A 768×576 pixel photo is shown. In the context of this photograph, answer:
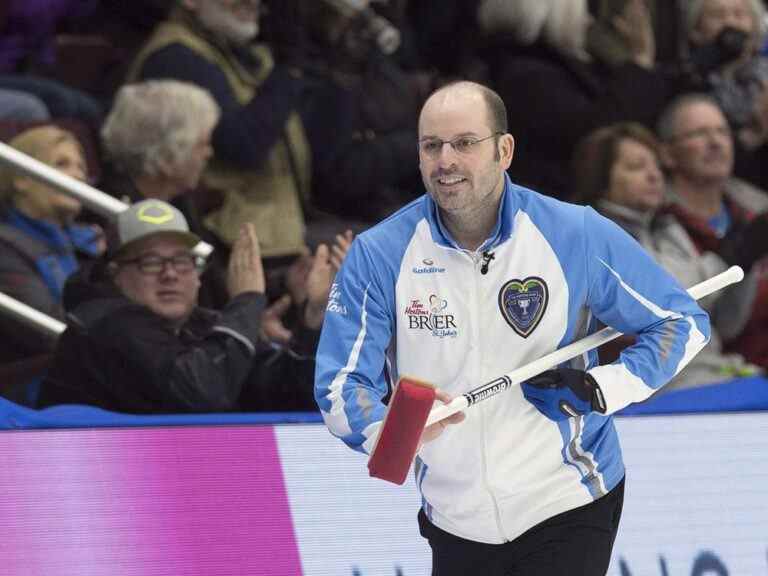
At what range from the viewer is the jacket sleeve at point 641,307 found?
380 cm

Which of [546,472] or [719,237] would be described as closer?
[546,472]

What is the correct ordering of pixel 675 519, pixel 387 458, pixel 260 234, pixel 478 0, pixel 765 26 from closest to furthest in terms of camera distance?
pixel 387 458 < pixel 675 519 < pixel 260 234 < pixel 478 0 < pixel 765 26

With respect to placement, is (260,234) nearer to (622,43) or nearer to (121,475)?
(121,475)

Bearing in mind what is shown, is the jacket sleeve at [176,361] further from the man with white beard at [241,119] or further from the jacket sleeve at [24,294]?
the man with white beard at [241,119]

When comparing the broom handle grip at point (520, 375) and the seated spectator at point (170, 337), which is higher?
the seated spectator at point (170, 337)

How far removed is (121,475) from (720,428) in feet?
6.55

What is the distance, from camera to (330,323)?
3.78 meters

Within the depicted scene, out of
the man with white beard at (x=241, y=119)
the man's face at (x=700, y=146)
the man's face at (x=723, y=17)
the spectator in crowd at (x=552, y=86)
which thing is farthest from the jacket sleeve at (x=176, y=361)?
the man's face at (x=723, y=17)

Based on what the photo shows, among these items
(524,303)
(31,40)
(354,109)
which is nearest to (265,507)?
(524,303)

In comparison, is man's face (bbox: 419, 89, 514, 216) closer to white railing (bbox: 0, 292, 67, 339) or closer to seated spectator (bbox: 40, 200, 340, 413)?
A: seated spectator (bbox: 40, 200, 340, 413)

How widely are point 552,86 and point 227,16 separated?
1634 mm

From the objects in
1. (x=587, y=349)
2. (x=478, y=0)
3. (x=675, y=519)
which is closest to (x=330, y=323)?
(x=587, y=349)

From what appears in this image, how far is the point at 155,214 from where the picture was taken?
567 centimetres

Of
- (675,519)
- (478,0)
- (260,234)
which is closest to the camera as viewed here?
(675,519)
